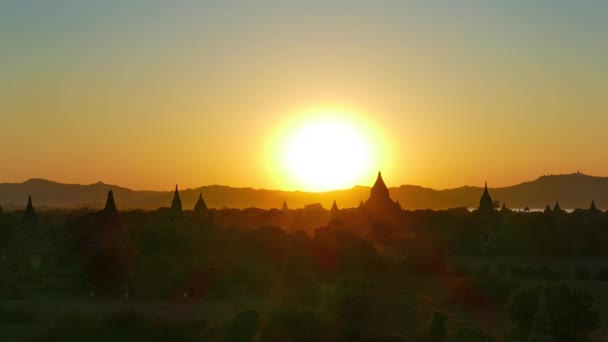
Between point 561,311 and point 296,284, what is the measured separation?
865 inches

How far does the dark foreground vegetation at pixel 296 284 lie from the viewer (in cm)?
2928

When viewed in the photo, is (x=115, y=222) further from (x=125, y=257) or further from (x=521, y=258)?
(x=521, y=258)

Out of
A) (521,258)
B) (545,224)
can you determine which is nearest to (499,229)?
(545,224)

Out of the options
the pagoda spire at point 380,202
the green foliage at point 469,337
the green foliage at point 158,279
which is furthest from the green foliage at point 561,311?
the pagoda spire at point 380,202

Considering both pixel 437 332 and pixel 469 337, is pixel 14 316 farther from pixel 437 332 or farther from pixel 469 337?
pixel 469 337

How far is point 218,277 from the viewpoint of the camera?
4650cm

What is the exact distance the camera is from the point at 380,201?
3637 inches

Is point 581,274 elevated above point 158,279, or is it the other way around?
point 581,274

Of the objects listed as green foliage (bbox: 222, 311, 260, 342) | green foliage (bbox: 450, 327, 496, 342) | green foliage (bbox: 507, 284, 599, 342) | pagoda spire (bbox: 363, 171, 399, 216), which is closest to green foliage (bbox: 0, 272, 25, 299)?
green foliage (bbox: 222, 311, 260, 342)

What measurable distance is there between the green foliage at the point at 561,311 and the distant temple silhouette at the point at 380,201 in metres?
64.8

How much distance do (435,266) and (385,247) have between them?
20.1 metres

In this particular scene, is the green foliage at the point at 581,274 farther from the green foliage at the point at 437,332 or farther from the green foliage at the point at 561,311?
the green foliage at the point at 561,311

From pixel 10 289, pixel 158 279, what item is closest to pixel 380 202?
pixel 158 279

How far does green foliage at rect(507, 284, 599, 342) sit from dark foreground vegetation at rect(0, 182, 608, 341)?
0.14ft
